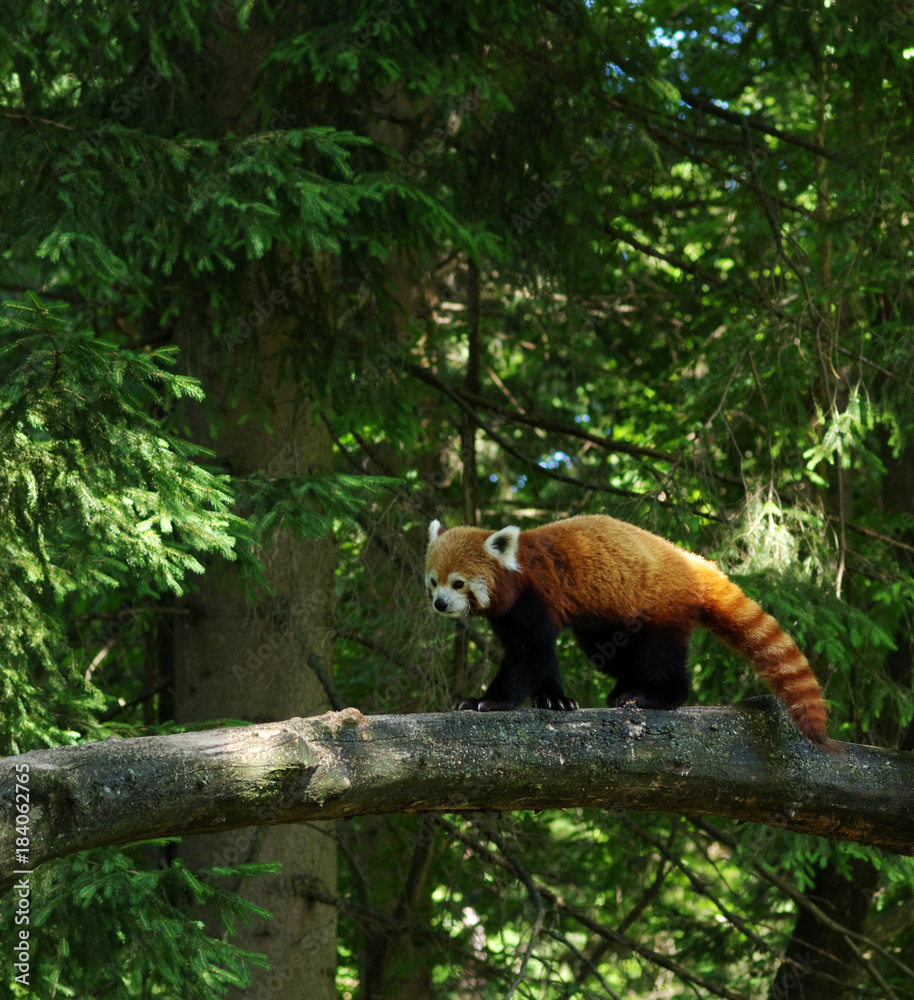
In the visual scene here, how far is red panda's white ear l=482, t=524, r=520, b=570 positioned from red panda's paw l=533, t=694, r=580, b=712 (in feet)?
2.10

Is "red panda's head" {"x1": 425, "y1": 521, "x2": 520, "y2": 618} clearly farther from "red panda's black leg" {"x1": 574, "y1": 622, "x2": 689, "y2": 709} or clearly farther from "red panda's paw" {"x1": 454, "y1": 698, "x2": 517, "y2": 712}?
"red panda's black leg" {"x1": 574, "y1": 622, "x2": 689, "y2": 709}

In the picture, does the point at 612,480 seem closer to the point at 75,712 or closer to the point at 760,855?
the point at 760,855

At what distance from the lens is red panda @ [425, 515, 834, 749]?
419cm

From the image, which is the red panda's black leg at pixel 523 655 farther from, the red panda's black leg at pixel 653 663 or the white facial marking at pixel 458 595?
the red panda's black leg at pixel 653 663

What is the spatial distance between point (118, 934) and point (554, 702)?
6.72 ft

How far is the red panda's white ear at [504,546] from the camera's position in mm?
4168

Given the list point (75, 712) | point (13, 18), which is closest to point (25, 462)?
point (75, 712)

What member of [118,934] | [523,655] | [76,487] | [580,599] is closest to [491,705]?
[523,655]

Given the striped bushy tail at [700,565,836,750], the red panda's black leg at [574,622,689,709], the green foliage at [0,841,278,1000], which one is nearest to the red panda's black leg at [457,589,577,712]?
the red panda's black leg at [574,622,689,709]

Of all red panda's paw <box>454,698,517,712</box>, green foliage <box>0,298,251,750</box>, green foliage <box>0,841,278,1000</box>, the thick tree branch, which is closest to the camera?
the thick tree branch

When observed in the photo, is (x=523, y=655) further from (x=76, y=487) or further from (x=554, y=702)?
(x=76, y=487)

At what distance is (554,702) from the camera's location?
172 inches

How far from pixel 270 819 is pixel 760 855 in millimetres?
4478

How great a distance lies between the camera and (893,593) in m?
6.39
